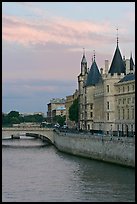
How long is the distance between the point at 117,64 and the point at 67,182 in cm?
3126

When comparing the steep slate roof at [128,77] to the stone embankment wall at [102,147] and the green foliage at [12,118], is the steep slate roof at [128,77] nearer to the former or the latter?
the stone embankment wall at [102,147]

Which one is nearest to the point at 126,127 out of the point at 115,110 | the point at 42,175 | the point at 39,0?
the point at 115,110

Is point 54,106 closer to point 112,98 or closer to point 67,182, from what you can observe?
point 112,98

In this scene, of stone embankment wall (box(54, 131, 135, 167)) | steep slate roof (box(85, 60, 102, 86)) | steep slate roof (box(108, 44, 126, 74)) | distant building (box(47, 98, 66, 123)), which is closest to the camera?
stone embankment wall (box(54, 131, 135, 167))

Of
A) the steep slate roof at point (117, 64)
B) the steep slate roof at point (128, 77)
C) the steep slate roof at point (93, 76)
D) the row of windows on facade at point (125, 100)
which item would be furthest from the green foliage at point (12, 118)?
the steep slate roof at point (128, 77)

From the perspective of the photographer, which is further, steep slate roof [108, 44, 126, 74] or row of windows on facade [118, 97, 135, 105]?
steep slate roof [108, 44, 126, 74]

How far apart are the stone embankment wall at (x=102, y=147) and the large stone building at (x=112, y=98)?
3.44m

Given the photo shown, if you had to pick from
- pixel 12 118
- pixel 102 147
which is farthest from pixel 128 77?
pixel 12 118

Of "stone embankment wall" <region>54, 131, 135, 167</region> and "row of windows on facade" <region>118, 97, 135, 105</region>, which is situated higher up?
"row of windows on facade" <region>118, 97, 135, 105</region>

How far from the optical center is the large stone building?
5034cm

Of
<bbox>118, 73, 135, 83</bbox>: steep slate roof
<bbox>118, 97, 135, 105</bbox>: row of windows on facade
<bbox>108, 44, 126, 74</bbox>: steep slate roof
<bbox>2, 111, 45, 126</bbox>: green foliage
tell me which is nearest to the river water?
<bbox>118, 97, 135, 105</bbox>: row of windows on facade

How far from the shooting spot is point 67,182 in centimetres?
2672

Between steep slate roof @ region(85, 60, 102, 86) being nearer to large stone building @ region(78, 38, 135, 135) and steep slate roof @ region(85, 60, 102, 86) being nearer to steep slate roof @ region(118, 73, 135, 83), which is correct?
large stone building @ region(78, 38, 135, 135)

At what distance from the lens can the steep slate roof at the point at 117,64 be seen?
55825 millimetres
